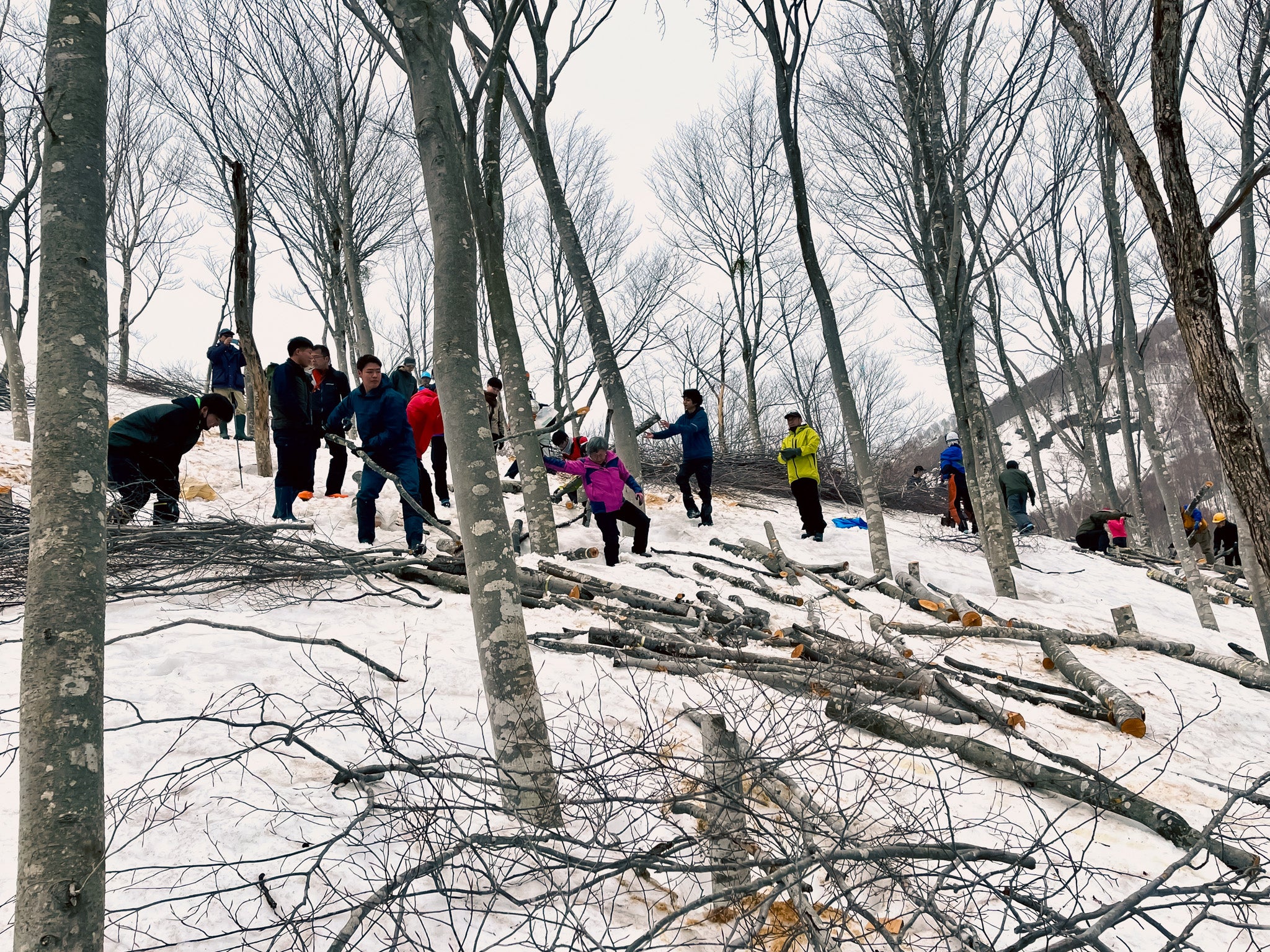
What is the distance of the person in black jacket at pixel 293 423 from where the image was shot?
658cm

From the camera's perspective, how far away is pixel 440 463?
27.7ft

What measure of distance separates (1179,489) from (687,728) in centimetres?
6340

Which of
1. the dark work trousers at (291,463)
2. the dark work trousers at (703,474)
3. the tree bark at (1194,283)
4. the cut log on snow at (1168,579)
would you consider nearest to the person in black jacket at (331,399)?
the dark work trousers at (291,463)

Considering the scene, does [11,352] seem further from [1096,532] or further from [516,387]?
[1096,532]

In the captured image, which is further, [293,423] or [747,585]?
[293,423]

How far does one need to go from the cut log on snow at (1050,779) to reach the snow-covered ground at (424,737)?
0.08 m

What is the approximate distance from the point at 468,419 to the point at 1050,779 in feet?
9.51

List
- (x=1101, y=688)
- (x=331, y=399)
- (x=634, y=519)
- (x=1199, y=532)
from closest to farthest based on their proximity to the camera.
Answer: (x=1101, y=688) → (x=634, y=519) → (x=331, y=399) → (x=1199, y=532)

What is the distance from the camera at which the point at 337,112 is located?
12.1 metres

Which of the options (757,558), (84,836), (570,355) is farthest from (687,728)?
(570,355)

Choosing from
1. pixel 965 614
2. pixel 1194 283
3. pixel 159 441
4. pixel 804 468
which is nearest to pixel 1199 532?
pixel 804 468

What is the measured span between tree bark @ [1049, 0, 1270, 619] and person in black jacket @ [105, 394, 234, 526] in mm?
6293

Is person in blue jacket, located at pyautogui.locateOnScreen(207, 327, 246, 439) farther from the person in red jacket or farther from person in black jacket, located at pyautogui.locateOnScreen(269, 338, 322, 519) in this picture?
person in black jacket, located at pyautogui.locateOnScreen(269, 338, 322, 519)

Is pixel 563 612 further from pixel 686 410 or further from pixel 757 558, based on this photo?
pixel 686 410
